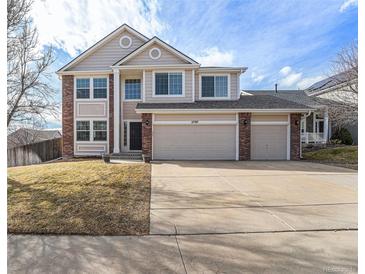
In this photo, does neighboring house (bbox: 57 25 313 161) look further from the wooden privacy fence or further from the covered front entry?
the wooden privacy fence

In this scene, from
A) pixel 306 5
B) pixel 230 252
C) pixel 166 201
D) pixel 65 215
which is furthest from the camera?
pixel 306 5

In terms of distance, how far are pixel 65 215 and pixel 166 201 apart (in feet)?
7.49

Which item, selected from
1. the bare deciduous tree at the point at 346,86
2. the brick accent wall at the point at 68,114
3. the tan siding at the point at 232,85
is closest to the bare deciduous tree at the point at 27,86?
the brick accent wall at the point at 68,114

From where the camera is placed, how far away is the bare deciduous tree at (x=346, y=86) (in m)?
15.8

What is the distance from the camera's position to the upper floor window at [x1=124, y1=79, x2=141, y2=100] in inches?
604

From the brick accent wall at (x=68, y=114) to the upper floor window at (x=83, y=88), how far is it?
0.39 m

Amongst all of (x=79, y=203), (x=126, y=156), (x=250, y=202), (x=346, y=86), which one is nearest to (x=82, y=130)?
(x=126, y=156)

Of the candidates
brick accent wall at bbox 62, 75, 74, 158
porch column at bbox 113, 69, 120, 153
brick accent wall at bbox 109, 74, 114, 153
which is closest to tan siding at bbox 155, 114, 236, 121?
porch column at bbox 113, 69, 120, 153

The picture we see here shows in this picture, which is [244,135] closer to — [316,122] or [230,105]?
[230,105]

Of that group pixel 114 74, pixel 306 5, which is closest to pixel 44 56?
pixel 114 74

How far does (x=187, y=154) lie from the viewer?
13305 millimetres

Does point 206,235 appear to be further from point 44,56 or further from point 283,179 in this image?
point 44,56

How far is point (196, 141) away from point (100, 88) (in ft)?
26.1

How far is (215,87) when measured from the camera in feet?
49.7
